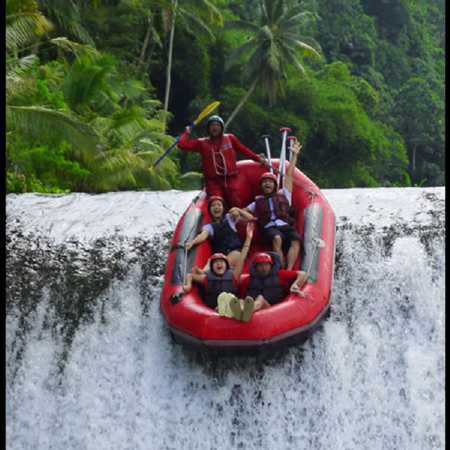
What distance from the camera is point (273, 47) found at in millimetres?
23594

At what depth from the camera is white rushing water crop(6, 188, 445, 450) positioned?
7.32m

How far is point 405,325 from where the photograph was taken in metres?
8.09

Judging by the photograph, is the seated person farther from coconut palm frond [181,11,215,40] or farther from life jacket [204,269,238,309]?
coconut palm frond [181,11,215,40]

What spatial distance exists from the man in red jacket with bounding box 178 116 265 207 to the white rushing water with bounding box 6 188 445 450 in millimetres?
831

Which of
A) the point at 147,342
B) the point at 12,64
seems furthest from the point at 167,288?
the point at 12,64

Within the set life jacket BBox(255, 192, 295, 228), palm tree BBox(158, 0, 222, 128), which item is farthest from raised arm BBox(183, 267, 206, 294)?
palm tree BBox(158, 0, 222, 128)

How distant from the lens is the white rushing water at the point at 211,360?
7320mm

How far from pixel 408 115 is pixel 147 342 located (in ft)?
85.6

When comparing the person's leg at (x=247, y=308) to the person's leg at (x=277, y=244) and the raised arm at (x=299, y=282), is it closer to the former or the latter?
the raised arm at (x=299, y=282)

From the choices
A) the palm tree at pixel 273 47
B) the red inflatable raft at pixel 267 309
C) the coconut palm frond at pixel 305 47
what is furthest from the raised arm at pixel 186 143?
the coconut palm frond at pixel 305 47

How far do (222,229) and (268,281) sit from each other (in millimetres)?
1085

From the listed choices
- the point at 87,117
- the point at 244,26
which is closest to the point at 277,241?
the point at 87,117

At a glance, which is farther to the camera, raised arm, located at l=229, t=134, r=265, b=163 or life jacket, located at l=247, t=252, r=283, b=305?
raised arm, located at l=229, t=134, r=265, b=163

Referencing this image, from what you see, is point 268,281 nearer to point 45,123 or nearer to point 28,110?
point 45,123
